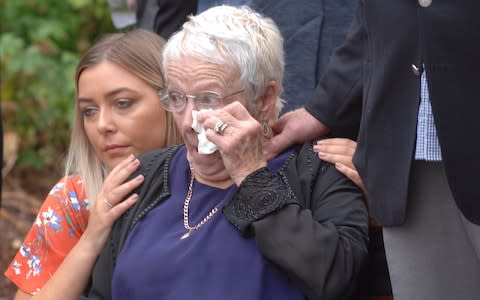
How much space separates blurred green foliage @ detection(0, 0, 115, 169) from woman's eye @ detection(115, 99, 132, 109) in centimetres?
331

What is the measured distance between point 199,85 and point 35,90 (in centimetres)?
441

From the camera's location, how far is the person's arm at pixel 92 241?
10.9ft

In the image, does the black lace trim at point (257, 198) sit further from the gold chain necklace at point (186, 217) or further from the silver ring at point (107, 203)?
the silver ring at point (107, 203)

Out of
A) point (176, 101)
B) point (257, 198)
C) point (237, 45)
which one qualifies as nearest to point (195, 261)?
point (257, 198)

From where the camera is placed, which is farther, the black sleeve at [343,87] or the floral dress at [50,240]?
the floral dress at [50,240]

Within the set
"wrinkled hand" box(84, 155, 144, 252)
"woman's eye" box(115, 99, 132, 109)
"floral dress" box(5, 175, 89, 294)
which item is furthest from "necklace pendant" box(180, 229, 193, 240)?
"woman's eye" box(115, 99, 132, 109)

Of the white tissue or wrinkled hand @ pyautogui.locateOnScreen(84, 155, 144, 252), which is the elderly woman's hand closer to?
the white tissue

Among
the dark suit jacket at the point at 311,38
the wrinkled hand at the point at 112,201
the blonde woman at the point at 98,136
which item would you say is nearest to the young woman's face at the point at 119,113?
the blonde woman at the point at 98,136

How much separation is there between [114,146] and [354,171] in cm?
95

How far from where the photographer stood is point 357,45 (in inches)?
126

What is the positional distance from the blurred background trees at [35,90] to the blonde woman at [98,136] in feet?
9.74

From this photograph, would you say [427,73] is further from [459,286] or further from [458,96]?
[459,286]

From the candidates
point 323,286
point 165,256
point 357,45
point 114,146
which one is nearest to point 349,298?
point 323,286

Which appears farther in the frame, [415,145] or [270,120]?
[270,120]
